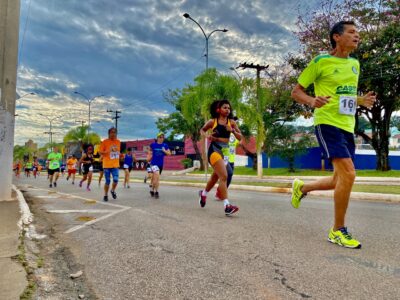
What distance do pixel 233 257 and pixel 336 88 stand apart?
217 cm

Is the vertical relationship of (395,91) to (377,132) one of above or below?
above

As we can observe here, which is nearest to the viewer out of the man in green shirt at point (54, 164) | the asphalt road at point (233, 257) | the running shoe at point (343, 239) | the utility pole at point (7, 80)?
the asphalt road at point (233, 257)

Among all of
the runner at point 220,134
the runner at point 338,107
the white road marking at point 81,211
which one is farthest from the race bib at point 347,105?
the white road marking at point 81,211

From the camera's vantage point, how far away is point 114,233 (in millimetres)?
4824

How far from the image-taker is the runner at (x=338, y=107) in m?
4.13

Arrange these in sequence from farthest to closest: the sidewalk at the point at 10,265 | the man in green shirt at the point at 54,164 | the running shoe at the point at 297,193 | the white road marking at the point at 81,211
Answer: the man in green shirt at the point at 54,164
the white road marking at the point at 81,211
the running shoe at the point at 297,193
the sidewalk at the point at 10,265

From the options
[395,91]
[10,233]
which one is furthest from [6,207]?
[395,91]

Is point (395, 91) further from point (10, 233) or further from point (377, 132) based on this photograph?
→ point (10, 233)

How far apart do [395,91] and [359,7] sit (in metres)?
6.28

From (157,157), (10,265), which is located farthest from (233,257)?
(157,157)

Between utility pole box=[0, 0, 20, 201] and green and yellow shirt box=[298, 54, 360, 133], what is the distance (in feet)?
21.4

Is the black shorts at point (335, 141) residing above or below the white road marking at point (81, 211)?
above

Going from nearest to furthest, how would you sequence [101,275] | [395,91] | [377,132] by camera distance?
[101,275] → [395,91] → [377,132]

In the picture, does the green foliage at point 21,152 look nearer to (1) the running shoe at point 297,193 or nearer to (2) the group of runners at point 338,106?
(1) the running shoe at point 297,193
